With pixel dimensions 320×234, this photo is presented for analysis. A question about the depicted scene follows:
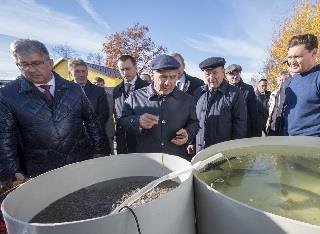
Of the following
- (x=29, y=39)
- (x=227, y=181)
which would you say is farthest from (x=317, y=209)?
(x=29, y=39)

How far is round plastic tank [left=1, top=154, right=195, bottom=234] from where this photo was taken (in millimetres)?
1040

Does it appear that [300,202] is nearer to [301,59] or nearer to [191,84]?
[301,59]

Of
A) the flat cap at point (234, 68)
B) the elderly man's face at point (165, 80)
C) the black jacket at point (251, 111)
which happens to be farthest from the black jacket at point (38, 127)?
the flat cap at point (234, 68)

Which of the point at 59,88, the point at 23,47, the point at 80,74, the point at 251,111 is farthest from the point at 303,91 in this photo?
the point at 80,74

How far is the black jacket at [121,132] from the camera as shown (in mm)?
3795

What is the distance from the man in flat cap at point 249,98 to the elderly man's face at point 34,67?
9.58ft

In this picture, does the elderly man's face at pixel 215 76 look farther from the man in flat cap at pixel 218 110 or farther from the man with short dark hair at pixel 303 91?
the man with short dark hair at pixel 303 91

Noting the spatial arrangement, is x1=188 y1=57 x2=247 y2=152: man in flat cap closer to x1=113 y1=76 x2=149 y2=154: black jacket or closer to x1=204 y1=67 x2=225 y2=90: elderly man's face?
x1=204 y1=67 x2=225 y2=90: elderly man's face

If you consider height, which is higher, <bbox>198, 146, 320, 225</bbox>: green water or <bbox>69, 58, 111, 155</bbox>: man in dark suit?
<bbox>69, 58, 111, 155</bbox>: man in dark suit

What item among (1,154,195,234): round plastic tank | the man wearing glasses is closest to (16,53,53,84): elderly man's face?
the man wearing glasses

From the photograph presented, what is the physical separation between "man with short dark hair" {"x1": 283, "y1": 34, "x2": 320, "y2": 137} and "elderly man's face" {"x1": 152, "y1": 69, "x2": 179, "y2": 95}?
1337mm

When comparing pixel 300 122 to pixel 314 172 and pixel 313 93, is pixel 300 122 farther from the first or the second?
pixel 314 172

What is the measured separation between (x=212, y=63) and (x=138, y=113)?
134 cm

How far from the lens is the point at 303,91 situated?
A: 3.36 m
